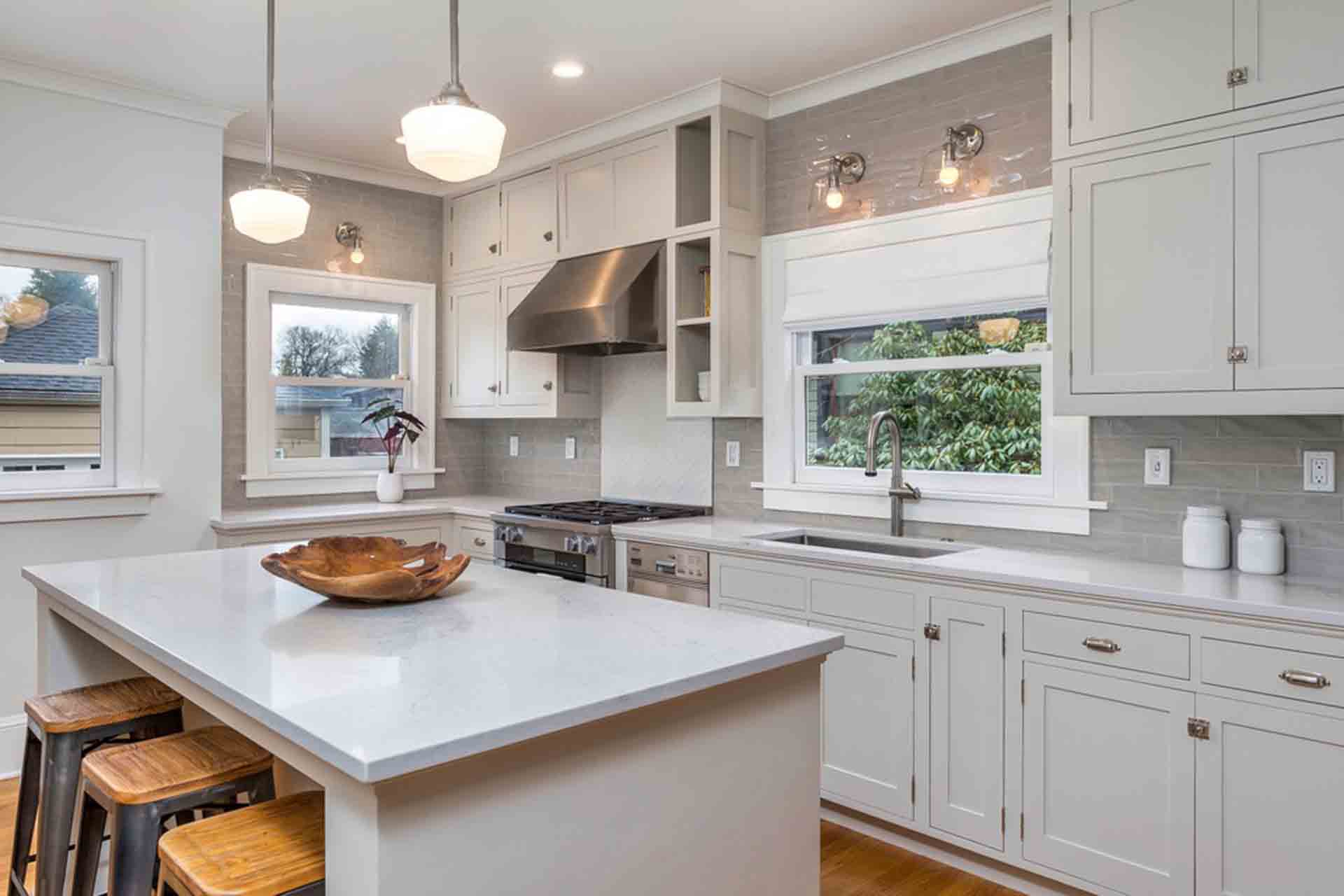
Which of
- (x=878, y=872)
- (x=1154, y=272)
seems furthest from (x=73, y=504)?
(x=1154, y=272)

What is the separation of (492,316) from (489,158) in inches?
113

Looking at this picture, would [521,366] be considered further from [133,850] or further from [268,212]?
[133,850]

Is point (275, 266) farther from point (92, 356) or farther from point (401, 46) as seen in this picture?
point (401, 46)

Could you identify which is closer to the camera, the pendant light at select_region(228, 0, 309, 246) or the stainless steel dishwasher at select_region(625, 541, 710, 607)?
the pendant light at select_region(228, 0, 309, 246)

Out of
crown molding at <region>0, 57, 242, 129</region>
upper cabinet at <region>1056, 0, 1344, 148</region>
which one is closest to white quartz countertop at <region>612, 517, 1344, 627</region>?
upper cabinet at <region>1056, 0, 1344, 148</region>

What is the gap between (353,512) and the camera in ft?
14.7

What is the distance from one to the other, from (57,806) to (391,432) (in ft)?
10.0

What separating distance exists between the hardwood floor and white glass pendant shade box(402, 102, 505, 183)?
2.24 metres

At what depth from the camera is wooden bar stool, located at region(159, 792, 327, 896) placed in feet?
4.44

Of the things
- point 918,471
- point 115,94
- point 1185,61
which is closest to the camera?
point 1185,61

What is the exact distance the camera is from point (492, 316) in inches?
194

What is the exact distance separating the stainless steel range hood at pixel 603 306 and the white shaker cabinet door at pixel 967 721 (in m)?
1.82

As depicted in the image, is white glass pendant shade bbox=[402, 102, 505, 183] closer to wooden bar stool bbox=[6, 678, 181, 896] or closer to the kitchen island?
the kitchen island

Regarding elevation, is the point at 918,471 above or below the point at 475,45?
below
